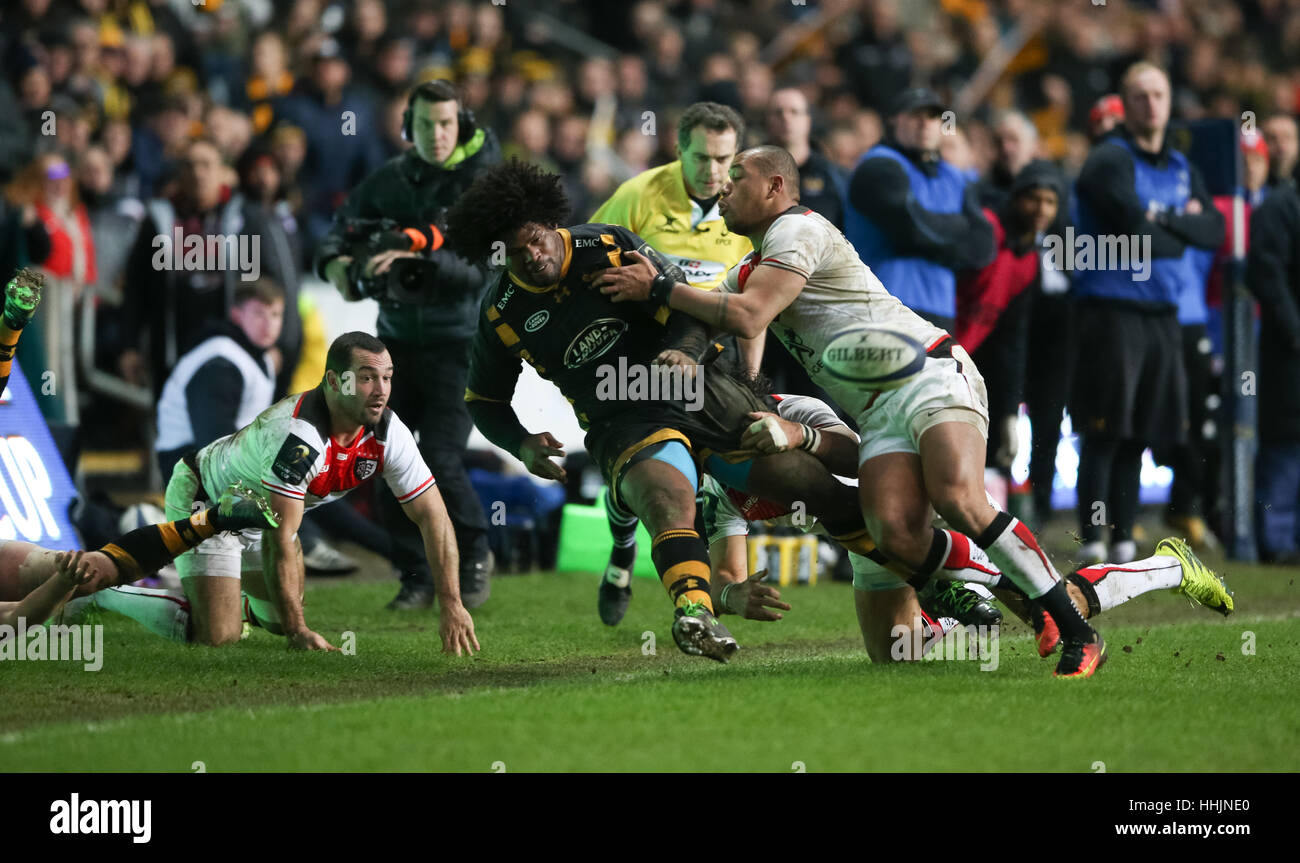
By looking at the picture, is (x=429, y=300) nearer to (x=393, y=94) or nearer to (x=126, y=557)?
(x=126, y=557)

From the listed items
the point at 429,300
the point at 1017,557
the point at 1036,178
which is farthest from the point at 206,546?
the point at 1036,178

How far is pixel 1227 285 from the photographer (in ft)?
39.4

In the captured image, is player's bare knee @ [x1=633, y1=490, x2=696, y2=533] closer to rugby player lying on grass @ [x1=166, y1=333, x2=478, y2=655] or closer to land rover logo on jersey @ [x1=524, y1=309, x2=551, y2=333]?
land rover logo on jersey @ [x1=524, y1=309, x2=551, y2=333]

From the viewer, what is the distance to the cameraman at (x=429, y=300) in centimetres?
929

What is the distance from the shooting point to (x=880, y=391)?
6762 mm

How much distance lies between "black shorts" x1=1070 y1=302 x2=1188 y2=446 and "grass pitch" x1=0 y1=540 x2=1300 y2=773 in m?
2.37

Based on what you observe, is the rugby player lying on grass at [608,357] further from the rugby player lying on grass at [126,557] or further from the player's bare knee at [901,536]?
the rugby player lying on grass at [126,557]

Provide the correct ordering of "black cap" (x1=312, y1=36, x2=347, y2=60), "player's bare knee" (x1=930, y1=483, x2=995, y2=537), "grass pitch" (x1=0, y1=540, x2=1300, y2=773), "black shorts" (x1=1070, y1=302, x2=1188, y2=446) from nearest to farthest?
"grass pitch" (x1=0, y1=540, x2=1300, y2=773) < "player's bare knee" (x1=930, y1=483, x2=995, y2=537) < "black shorts" (x1=1070, y1=302, x2=1188, y2=446) < "black cap" (x1=312, y1=36, x2=347, y2=60)

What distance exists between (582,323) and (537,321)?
214mm

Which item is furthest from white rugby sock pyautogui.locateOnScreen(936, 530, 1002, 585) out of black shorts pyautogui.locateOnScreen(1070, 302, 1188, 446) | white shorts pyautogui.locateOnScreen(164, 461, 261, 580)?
Result: black shorts pyautogui.locateOnScreen(1070, 302, 1188, 446)

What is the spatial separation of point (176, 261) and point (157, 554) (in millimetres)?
5004

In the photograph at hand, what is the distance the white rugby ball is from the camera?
6.68 meters
